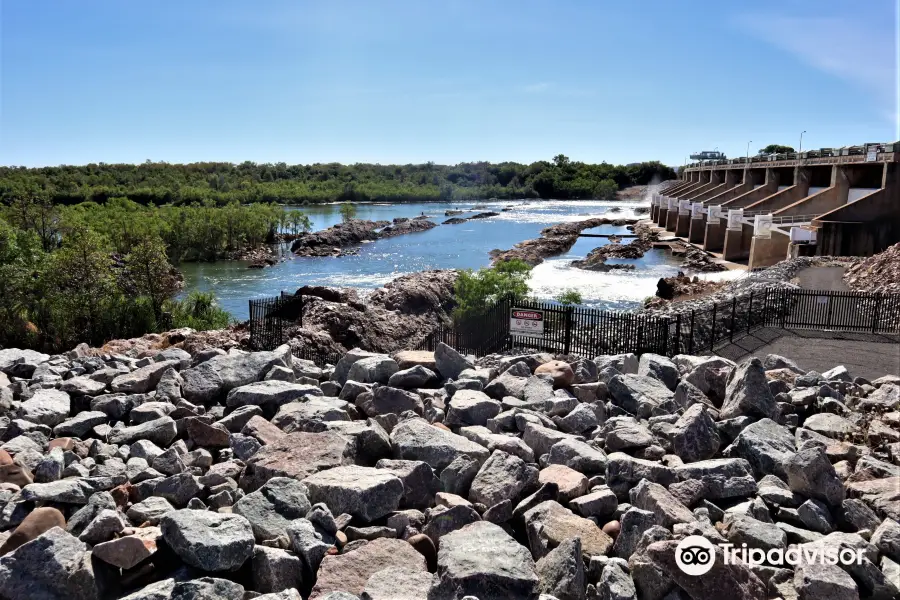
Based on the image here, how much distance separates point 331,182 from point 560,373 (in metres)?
179

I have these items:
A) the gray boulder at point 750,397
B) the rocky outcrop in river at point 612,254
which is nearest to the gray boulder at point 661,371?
the gray boulder at point 750,397

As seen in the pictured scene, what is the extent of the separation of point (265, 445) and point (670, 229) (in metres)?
76.2

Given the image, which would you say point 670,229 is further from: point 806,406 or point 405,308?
point 806,406

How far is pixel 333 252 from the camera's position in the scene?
6844 centimetres

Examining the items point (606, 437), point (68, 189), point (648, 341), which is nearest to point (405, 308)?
point (648, 341)

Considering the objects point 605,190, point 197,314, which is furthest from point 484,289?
point 605,190

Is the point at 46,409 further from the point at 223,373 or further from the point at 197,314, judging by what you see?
the point at 197,314

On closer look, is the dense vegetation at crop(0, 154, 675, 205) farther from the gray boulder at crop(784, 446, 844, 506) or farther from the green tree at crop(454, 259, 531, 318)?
the gray boulder at crop(784, 446, 844, 506)

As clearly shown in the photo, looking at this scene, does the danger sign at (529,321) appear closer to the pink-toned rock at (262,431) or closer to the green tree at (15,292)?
the pink-toned rock at (262,431)

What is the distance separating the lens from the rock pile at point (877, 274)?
25.9 meters

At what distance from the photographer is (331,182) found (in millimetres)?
180750

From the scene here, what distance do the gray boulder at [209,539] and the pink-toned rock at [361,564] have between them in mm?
497

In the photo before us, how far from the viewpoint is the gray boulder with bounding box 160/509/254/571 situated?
3965 millimetres

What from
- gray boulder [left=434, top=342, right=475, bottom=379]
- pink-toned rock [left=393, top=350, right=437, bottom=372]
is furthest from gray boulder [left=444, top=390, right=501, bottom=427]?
pink-toned rock [left=393, top=350, right=437, bottom=372]
